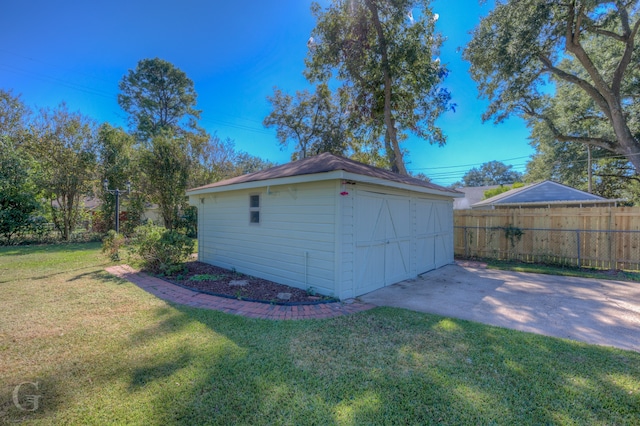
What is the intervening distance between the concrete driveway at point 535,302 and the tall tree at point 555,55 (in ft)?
27.6

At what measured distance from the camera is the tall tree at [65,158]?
12711 mm

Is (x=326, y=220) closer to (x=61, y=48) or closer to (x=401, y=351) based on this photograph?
(x=401, y=351)

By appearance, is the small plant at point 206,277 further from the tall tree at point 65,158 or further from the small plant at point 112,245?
the tall tree at point 65,158

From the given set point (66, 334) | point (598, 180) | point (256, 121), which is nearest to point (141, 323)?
point (66, 334)

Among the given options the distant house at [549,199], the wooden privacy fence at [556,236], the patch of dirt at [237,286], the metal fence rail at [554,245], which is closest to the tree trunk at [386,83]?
the wooden privacy fence at [556,236]

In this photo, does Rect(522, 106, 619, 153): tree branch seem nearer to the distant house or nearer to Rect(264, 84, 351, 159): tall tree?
the distant house

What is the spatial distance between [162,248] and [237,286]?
254 cm

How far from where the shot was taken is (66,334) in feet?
11.4

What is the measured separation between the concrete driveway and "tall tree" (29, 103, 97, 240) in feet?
51.7

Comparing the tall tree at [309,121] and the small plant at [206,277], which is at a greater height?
the tall tree at [309,121]

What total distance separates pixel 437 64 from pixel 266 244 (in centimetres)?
1020

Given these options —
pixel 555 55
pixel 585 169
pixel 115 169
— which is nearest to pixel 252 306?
pixel 115 169

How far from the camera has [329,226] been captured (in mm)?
4879

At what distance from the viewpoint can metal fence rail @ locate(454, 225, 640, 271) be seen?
738 cm
